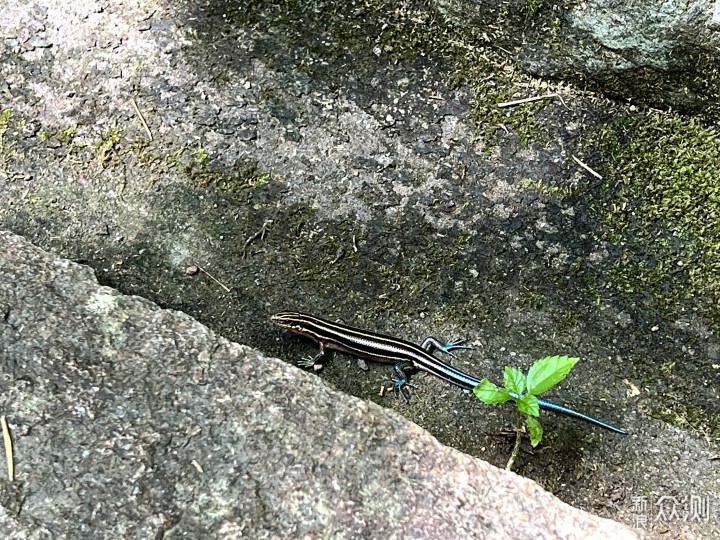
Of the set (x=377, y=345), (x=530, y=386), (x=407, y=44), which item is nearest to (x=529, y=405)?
(x=530, y=386)

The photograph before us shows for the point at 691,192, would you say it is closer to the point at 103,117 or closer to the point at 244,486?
the point at 244,486

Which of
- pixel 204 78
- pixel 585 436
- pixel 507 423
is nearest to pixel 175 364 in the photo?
pixel 507 423

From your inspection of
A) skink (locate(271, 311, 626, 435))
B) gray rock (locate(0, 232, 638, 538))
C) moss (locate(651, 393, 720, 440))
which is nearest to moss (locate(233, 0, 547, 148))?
skink (locate(271, 311, 626, 435))

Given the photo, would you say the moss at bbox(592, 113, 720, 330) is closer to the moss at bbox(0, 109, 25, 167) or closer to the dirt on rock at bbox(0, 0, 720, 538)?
the dirt on rock at bbox(0, 0, 720, 538)

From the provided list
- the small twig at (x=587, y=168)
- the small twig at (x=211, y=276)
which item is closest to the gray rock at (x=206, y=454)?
the small twig at (x=211, y=276)

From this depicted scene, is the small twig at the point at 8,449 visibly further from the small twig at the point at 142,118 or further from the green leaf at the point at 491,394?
the small twig at the point at 142,118

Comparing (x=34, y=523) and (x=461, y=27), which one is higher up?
(x=461, y=27)
